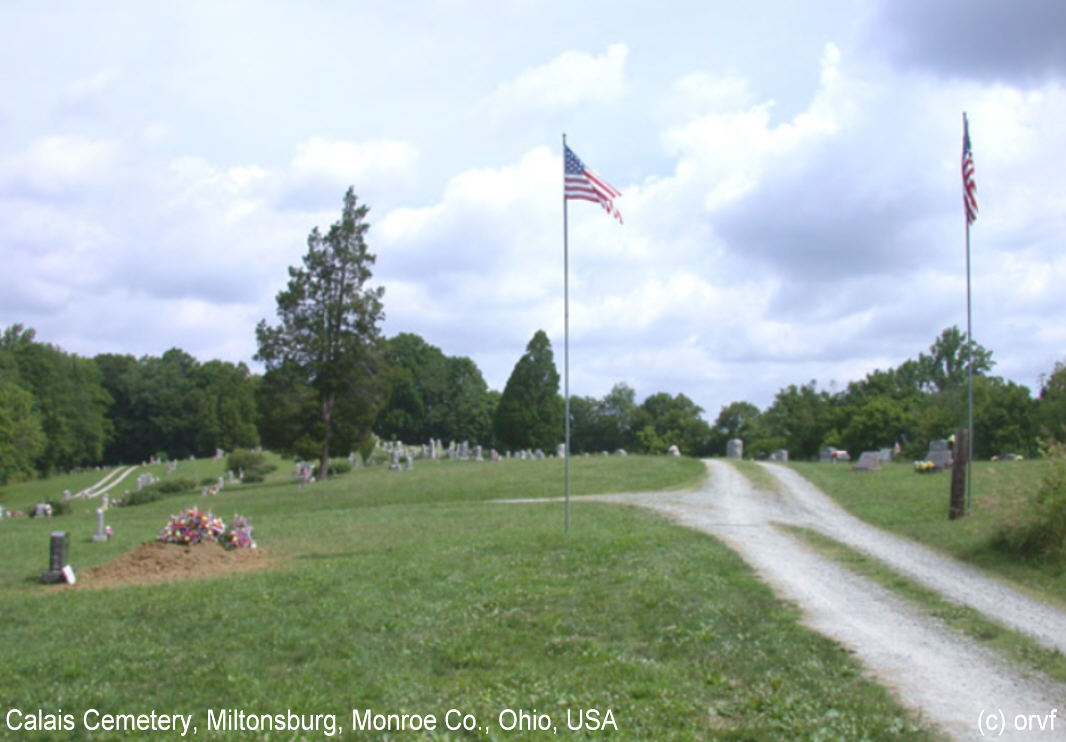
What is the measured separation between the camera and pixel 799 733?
5844 mm

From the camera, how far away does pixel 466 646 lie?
27.8 feet

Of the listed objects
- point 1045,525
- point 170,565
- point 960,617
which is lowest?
point 170,565

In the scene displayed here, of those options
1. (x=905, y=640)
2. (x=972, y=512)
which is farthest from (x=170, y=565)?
(x=972, y=512)

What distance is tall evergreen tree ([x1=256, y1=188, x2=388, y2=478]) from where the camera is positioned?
4378 centimetres

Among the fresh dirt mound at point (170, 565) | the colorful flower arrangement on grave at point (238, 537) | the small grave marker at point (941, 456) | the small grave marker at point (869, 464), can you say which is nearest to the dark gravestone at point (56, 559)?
the fresh dirt mound at point (170, 565)

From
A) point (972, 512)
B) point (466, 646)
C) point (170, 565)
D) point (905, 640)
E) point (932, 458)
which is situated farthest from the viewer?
point (932, 458)

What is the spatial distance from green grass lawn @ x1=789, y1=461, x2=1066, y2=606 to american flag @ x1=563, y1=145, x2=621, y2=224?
7895mm

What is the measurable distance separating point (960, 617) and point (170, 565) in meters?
11.5

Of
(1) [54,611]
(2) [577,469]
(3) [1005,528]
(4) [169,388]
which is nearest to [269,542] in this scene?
(1) [54,611]

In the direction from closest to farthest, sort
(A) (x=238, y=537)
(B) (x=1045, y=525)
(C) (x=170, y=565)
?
(B) (x=1045, y=525), (C) (x=170, y=565), (A) (x=238, y=537)

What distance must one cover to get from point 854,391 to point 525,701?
234 feet

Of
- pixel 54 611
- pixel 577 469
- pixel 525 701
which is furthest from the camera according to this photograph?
pixel 577 469

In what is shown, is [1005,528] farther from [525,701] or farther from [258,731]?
[258,731]

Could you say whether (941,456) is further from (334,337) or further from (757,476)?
(334,337)
